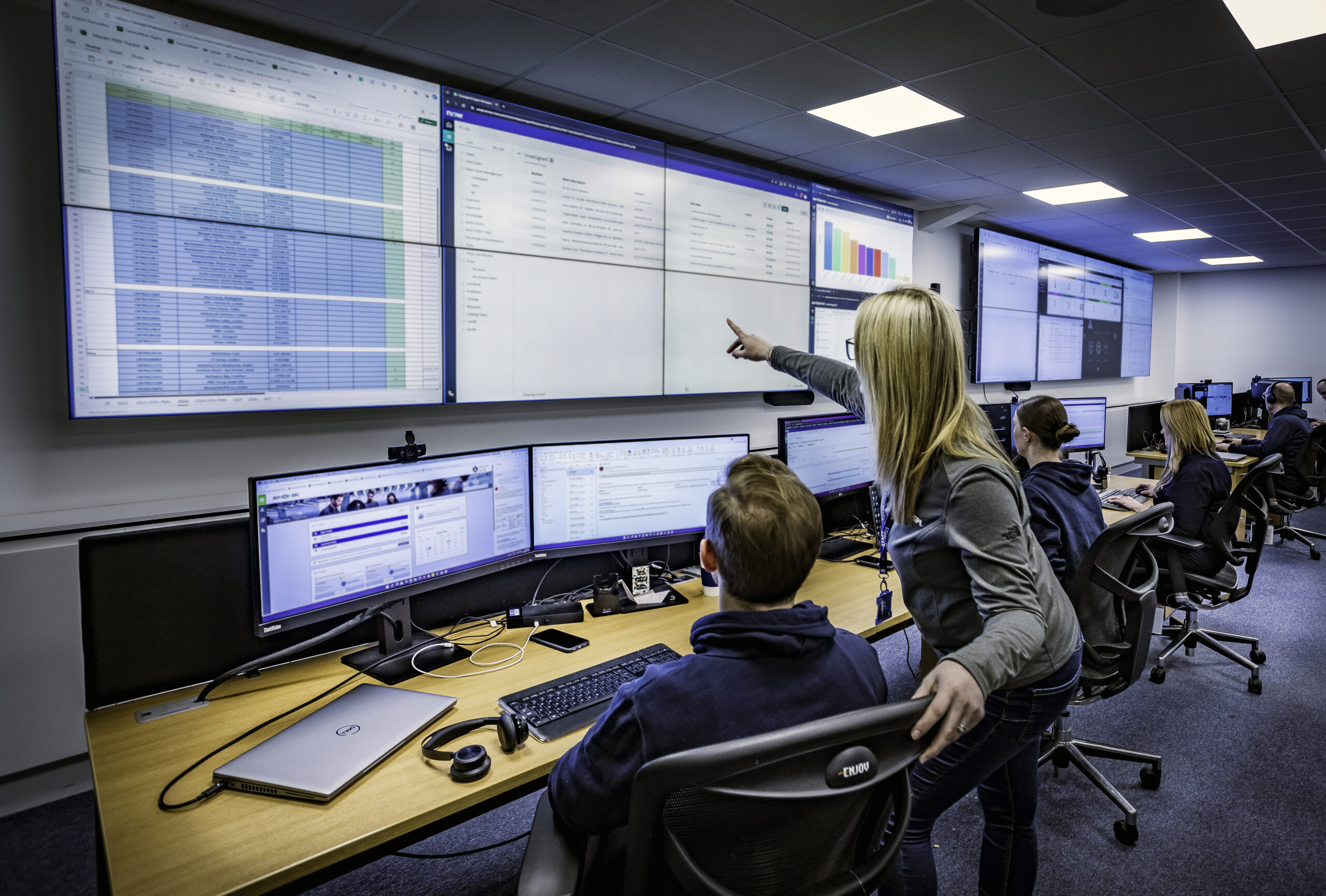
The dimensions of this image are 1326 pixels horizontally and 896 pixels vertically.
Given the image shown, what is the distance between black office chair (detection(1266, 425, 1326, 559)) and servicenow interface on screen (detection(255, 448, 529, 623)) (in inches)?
202

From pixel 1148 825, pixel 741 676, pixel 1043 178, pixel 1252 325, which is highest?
pixel 1043 178

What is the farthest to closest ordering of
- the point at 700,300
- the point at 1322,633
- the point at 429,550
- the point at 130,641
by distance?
the point at 1322,633 → the point at 700,300 → the point at 429,550 → the point at 130,641

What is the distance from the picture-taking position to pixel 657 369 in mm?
3227

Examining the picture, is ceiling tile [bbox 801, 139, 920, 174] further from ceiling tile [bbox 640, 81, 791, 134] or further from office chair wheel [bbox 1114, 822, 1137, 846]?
office chair wheel [bbox 1114, 822, 1137, 846]

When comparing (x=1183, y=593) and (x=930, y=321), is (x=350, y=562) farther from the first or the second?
(x=1183, y=593)

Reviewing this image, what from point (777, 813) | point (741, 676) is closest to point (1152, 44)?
point (741, 676)

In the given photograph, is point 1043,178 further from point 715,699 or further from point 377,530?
point 715,699

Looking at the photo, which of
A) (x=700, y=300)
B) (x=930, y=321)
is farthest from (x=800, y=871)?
(x=700, y=300)

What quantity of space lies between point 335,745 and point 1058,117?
338cm

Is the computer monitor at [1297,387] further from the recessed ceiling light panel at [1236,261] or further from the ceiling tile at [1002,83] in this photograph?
the ceiling tile at [1002,83]

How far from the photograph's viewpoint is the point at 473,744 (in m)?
1.29

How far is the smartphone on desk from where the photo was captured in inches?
69.9

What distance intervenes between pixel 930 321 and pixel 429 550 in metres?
1.21

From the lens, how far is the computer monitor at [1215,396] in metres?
6.77
